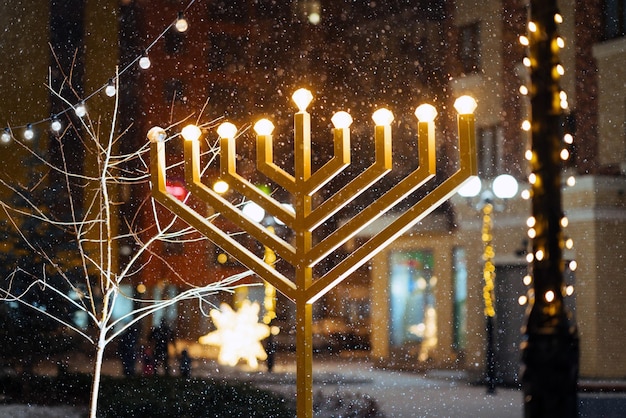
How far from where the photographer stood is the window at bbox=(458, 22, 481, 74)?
16453 mm

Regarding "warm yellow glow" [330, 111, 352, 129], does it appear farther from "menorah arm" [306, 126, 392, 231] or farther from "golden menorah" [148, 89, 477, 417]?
"menorah arm" [306, 126, 392, 231]

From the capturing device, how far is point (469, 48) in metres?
16.7

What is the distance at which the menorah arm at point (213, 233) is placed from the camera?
18.9 feet

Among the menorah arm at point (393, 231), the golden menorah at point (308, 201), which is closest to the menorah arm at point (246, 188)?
the golden menorah at point (308, 201)

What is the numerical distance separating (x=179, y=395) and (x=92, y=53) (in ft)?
27.6

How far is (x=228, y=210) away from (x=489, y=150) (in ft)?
35.3

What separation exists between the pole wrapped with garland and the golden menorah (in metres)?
1.64

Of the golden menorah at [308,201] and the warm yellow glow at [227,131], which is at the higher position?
the warm yellow glow at [227,131]

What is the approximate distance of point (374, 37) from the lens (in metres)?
20.0

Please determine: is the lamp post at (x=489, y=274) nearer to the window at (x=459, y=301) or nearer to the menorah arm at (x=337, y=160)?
the window at (x=459, y=301)

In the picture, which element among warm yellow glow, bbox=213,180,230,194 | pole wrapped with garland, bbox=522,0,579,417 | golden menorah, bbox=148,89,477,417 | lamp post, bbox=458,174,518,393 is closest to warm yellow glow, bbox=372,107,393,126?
golden menorah, bbox=148,89,477,417

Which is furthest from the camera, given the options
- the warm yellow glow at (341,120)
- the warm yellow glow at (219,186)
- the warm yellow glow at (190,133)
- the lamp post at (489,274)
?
the lamp post at (489,274)

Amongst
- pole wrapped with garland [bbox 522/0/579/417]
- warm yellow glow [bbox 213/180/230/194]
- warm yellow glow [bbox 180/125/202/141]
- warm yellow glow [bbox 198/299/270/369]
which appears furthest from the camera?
warm yellow glow [bbox 198/299/270/369]

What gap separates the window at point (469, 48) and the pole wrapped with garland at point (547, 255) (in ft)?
42.1
